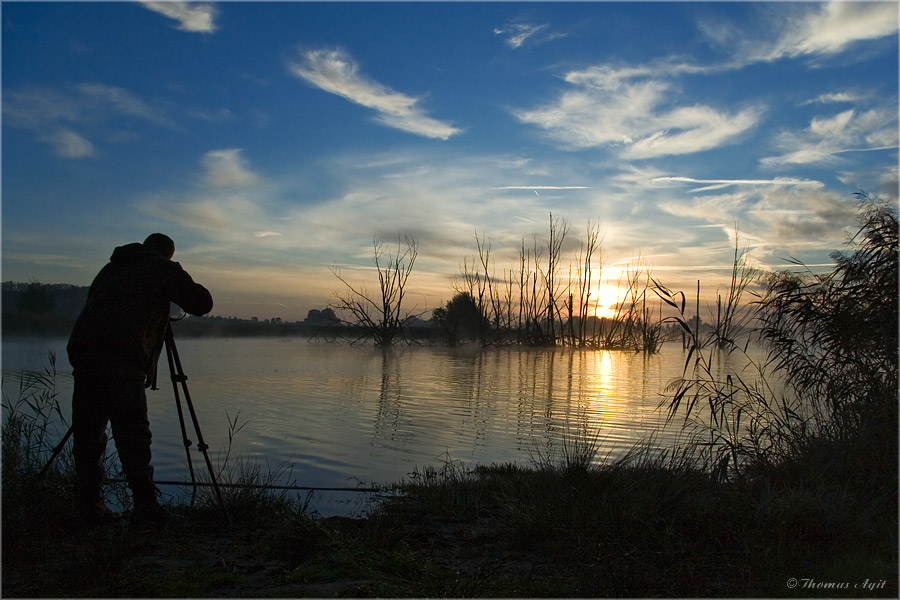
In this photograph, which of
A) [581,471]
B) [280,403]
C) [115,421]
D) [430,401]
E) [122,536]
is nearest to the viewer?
[122,536]

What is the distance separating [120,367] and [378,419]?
6.91 m

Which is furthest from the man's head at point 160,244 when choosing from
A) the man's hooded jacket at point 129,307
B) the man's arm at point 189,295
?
the man's arm at point 189,295

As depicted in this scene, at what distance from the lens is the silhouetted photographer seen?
3.94 meters

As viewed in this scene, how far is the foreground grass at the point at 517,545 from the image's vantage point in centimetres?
304

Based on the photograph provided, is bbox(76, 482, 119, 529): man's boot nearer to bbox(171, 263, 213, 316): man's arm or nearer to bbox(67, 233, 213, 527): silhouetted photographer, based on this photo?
bbox(67, 233, 213, 527): silhouetted photographer

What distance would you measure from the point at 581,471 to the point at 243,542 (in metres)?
2.52

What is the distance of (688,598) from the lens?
2963 millimetres

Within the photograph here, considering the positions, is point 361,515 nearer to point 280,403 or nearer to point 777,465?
point 777,465

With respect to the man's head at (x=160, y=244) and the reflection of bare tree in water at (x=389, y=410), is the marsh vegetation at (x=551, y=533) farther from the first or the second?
the reflection of bare tree in water at (x=389, y=410)

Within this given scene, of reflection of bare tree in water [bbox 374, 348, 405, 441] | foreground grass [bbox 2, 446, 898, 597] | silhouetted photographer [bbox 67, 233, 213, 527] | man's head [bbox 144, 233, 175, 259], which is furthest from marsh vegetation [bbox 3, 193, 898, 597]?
reflection of bare tree in water [bbox 374, 348, 405, 441]

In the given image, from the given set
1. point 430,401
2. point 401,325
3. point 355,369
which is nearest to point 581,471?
point 430,401

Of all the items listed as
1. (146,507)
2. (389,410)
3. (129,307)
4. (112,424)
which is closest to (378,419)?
(389,410)

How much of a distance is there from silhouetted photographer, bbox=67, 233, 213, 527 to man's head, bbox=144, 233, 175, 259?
21 cm

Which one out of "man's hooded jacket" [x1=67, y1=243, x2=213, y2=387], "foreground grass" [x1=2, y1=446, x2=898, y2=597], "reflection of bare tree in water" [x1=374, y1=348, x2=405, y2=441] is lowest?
"reflection of bare tree in water" [x1=374, y1=348, x2=405, y2=441]
